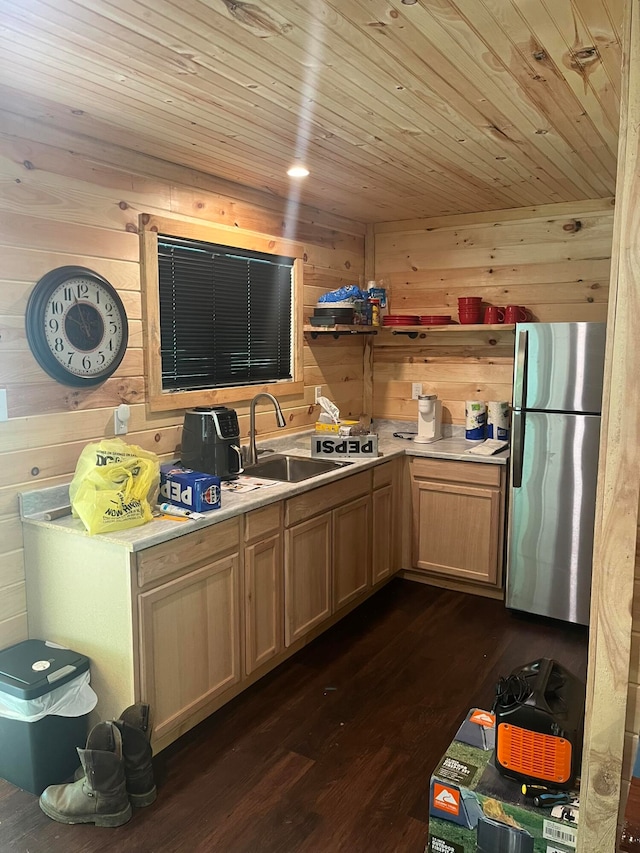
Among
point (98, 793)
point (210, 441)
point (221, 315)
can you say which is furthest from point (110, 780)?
point (221, 315)

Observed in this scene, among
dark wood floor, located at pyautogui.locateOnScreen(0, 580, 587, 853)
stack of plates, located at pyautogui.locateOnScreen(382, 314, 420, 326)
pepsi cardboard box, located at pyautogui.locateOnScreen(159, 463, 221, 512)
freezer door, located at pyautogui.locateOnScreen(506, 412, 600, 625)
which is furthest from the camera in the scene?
stack of plates, located at pyautogui.locateOnScreen(382, 314, 420, 326)

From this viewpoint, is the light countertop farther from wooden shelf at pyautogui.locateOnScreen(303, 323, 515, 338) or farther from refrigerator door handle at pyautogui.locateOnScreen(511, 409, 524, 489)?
wooden shelf at pyautogui.locateOnScreen(303, 323, 515, 338)

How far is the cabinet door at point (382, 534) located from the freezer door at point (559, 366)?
92cm

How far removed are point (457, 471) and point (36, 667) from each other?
2.43m

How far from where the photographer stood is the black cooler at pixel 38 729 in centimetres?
213

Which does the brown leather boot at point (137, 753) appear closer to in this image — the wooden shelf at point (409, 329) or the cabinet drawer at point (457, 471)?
the cabinet drawer at point (457, 471)

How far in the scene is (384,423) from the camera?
15.1ft

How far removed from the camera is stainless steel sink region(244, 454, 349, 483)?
11.4ft

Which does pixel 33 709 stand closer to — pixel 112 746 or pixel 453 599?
pixel 112 746

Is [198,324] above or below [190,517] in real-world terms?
above

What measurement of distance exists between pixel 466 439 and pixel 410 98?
2.41 metres

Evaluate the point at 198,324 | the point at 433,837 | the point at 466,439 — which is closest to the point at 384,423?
the point at 466,439

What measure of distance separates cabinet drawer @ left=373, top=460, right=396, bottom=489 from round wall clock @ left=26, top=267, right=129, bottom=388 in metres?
1.61

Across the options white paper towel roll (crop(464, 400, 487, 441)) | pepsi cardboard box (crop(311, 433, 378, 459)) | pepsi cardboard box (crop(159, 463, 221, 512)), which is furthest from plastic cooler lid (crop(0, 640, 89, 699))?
white paper towel roll (crop(464, 400, 487, 441))
